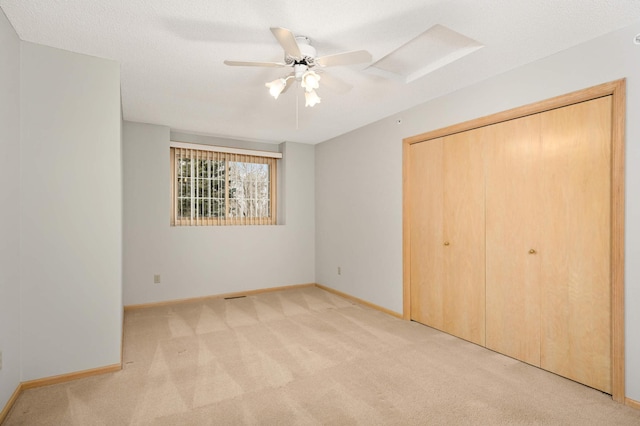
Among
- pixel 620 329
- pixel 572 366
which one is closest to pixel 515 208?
pixel 620 329

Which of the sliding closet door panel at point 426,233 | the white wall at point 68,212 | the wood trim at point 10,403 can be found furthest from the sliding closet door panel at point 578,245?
the wood trim at point 10,403

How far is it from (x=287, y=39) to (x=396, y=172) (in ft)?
7.98

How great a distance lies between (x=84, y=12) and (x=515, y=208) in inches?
135

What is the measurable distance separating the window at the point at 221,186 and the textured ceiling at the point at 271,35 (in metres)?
1.63

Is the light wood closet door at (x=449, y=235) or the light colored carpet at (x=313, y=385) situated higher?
the light wood closet door at (x=449, y=235)

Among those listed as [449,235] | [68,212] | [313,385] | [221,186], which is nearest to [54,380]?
[68,212]

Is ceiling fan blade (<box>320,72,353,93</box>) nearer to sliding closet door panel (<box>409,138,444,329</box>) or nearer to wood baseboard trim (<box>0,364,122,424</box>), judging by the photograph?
sliding closet door panel (<box>409,138,444,329</box>)

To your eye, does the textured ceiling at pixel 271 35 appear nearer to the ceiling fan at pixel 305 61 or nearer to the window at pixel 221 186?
the ceiling fan at pixel 305 61

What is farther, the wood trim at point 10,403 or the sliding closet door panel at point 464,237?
the sliding closet door panel at point 464,237

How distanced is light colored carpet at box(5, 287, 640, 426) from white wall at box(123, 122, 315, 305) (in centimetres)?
107

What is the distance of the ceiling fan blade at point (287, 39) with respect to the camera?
171cm

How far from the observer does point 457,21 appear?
6.66ft

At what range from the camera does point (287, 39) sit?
5.91 feet

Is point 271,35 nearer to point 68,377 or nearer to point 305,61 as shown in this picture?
point 305,61
